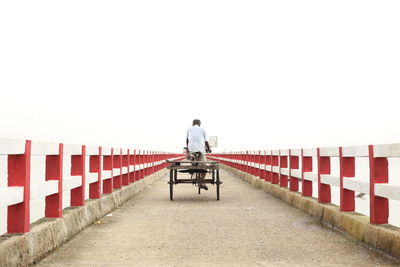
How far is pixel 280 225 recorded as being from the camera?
9156mm

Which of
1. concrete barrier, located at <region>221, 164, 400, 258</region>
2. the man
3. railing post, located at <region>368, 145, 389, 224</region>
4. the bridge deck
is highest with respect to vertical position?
the man

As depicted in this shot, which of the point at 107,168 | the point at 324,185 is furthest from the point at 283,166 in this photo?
the point at 107,168

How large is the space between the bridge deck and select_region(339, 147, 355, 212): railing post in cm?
55

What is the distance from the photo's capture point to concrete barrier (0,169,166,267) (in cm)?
534

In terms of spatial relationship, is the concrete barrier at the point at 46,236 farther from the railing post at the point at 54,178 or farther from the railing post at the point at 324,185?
the railing post at the point at 324,185

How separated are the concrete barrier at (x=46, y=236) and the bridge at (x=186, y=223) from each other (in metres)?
0.01

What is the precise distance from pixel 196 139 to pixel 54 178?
25.1 feet

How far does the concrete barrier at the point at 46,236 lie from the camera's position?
5338mm

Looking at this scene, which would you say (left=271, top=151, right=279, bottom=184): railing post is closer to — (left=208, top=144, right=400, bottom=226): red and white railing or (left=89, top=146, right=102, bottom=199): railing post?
(left=208, top=144, right=400, bottom=226): red and white railing

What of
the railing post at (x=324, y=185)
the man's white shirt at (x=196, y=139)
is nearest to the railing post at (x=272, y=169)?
the man's white shirt at (x=196, y=139)

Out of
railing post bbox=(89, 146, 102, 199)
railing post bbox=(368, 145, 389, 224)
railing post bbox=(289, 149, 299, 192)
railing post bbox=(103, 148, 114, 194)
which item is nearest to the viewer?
railing post bbox=(368, 145, 389, 224)

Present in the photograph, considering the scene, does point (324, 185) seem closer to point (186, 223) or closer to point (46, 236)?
point (186, 223)

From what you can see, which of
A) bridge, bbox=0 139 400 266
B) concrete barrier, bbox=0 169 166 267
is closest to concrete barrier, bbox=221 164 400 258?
bridge, bbox=0 139 400 266

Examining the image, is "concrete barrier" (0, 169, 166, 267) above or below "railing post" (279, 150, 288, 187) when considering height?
below
